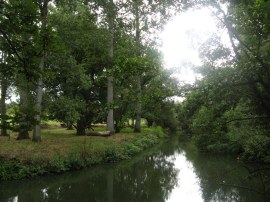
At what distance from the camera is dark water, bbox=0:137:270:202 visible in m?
13.2

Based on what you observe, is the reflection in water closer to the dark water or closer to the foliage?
the dark water

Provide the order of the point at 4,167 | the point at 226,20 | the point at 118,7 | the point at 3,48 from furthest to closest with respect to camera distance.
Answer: the point at 4,167 → the point at 118,7 → the point at 226,20 → the point at 3,48

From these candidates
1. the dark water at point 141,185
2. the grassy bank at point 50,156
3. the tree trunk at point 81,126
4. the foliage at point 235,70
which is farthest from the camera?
the tree trunk at point 81,126

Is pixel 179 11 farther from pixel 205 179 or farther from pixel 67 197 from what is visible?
pixel 205 179

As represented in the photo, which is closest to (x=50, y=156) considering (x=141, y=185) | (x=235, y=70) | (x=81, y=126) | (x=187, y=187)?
(x=141, y=185)

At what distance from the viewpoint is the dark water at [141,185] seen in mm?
13227

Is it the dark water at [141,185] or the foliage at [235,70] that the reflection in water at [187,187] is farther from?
the foliage at [235,70]

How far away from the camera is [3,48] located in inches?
169

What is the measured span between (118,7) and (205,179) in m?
10.2

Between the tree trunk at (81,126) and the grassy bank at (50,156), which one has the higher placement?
the tree trunk at (81,126)

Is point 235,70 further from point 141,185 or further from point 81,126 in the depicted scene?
point 81,126

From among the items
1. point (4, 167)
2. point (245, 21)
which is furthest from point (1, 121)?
point (4, 167)

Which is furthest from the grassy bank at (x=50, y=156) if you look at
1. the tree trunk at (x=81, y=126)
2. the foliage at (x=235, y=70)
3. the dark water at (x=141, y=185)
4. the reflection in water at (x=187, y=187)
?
the foliage at (x=235, y=70)

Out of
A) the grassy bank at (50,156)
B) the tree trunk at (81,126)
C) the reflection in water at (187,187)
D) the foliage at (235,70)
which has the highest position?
the foliage at (235,70)
